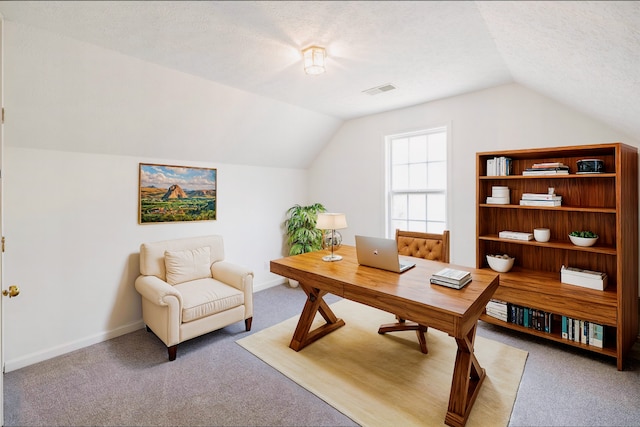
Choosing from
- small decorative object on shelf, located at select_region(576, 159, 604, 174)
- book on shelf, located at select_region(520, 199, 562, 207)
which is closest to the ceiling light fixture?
book on shelf, located at select_region(520, 199, 562, 207)

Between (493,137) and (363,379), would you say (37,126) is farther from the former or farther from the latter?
(493,137)

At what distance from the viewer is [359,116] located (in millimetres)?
4258

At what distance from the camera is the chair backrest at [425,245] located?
2650mm

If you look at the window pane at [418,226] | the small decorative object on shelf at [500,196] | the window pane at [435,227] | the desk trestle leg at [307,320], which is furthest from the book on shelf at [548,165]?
the desk trestle leg at [307,320]

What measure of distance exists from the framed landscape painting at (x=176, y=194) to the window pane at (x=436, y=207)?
109 inches

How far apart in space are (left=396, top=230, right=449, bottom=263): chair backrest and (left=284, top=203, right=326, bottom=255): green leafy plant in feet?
5.70

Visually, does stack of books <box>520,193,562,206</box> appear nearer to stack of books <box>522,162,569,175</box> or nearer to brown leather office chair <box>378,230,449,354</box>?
stack of books <box>522,162,569,175</box>

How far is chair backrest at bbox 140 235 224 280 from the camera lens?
2.99m

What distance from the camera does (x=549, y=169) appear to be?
2.66 metres

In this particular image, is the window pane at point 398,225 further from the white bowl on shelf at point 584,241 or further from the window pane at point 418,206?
the white bowl on shelf at point 584,241

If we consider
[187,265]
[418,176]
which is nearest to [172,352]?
[187,265]

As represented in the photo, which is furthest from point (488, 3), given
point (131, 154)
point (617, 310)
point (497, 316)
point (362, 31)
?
point (131, 154)

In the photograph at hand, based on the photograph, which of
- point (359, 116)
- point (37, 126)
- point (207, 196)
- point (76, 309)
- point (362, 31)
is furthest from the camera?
point (359, 116)

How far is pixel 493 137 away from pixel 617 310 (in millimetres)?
1865
